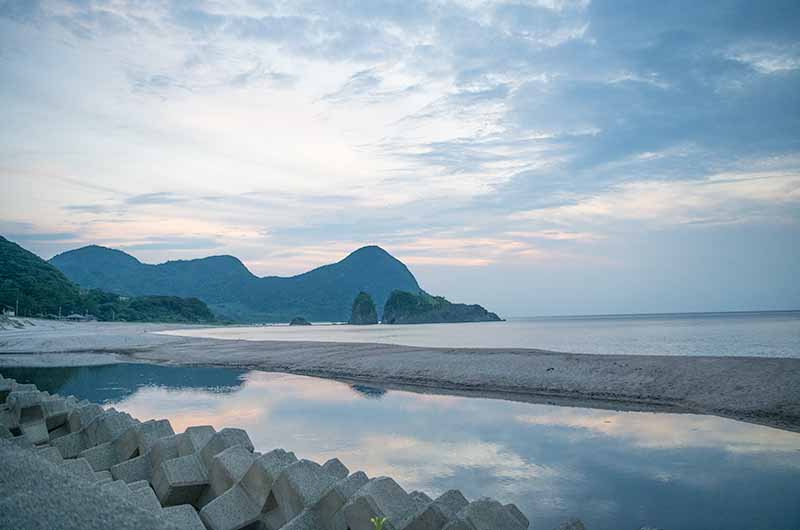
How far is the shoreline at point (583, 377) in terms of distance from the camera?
14.2 meters

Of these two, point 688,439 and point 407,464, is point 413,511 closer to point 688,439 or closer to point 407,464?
point 407,464

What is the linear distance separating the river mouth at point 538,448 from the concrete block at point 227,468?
2.81m

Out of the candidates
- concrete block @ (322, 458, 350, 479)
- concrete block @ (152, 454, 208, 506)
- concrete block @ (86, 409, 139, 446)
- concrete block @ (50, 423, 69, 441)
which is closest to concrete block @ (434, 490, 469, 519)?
concrete block @ (322, 458, 350, 479)

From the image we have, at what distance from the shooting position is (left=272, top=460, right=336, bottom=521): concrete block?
16.1 feet

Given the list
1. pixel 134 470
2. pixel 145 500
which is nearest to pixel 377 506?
pixel 145 500

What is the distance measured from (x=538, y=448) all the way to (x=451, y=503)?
612cm

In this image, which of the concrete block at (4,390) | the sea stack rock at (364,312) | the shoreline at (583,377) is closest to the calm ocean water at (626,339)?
the shoreline at (583,377)

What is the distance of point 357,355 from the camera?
27.4m

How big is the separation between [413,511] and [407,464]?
4.79m

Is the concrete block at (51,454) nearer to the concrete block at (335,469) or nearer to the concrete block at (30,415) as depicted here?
the concrete block at (30,415)

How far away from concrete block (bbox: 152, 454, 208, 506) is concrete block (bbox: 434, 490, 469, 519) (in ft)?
9.53

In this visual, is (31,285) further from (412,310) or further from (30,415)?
(412,310)

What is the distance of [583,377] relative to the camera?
18.2 meters

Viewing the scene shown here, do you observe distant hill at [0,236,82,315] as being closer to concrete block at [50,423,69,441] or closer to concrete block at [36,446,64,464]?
concrete block at [50,423,69,441]
